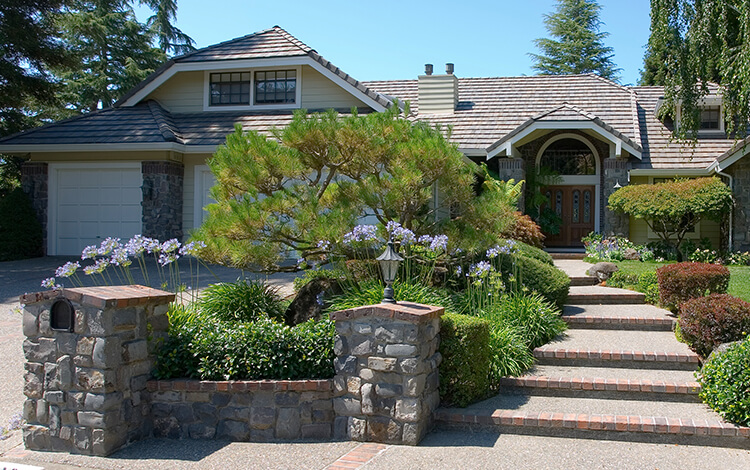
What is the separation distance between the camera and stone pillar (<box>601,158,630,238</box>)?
54.1 ft

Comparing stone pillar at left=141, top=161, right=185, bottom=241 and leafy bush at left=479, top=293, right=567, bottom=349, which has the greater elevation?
stone pillar at left=141, top=161, right=185, bottom=241

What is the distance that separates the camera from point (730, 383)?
5.66 m

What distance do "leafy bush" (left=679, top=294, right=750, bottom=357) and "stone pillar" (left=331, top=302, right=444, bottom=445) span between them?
3087 mm

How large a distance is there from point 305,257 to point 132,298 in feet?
8.68

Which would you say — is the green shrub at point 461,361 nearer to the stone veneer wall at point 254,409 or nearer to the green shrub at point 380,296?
the green shrub at point 380,296

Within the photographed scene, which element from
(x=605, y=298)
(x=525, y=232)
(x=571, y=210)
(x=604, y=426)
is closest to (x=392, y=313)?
(x=604, y=426)

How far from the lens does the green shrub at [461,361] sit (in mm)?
6008

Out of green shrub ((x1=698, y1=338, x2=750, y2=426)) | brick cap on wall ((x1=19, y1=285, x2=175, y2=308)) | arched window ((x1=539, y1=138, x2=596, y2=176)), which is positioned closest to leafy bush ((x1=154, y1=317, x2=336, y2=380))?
brick cap on wall ((x1=19, y1=285, x2=175, y2=308))

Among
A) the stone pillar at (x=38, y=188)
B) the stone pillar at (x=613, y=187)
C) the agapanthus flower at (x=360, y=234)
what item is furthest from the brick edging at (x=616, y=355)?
the stone pillar at (x=38, y=188)

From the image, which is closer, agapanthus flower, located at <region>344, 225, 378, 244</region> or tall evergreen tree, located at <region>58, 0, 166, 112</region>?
agapanthus flower, located at <region>344, 225, 378, 244</region>

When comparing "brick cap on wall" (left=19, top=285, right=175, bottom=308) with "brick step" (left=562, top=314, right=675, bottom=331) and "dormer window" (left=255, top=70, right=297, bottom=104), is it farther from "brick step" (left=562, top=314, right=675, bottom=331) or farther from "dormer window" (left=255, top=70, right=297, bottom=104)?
"dormer window" (left=255, top=70, right=297, bottom=104)

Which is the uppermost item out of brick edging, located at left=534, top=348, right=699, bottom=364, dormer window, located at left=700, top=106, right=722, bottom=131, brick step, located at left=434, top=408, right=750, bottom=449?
A: dormer window, located at left=700, top=106, right=722, bottom=131

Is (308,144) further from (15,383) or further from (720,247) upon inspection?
(720,247)

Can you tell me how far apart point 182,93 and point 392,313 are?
13.1 meters
